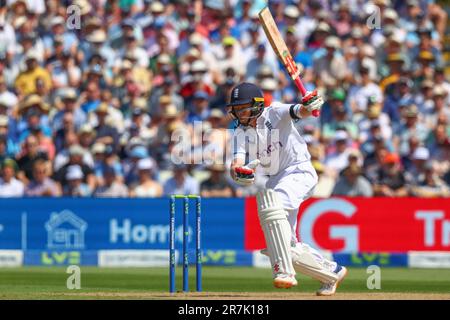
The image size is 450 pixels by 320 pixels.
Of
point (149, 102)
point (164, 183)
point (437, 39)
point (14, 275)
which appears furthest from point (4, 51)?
point (437, 39)

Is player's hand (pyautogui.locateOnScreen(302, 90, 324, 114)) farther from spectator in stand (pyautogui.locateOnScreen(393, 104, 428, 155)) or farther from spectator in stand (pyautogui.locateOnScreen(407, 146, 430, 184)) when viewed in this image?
spectator in stand (pyautogui.locateOnScreen(393, 104, 428, 155))

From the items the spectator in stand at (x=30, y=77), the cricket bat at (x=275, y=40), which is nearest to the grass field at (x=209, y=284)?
the cricket bat at (x=275, y=40)

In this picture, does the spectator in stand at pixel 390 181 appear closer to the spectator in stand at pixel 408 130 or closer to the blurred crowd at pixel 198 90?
the blurred crowd at pixel 198 90

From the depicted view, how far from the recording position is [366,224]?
48.3 feet

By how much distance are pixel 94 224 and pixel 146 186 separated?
1001 mm

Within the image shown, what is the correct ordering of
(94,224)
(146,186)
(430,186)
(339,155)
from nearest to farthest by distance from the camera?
(94,224)
(146,186)
(430,186)
(339,155)

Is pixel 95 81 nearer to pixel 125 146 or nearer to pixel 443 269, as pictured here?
pixel 125 146

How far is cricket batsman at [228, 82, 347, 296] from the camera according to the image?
361 inches

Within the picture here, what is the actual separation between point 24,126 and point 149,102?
1802mm

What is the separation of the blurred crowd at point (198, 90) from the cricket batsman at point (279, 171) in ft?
17.4

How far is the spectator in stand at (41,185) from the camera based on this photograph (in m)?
15.2

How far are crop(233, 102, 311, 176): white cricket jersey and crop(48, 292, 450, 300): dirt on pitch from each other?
1049 mm

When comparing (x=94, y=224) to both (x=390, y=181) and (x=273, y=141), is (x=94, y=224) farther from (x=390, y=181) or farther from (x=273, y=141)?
(x=273, y=141)

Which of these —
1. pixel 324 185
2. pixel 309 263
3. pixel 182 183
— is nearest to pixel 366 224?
pixel 324 185
